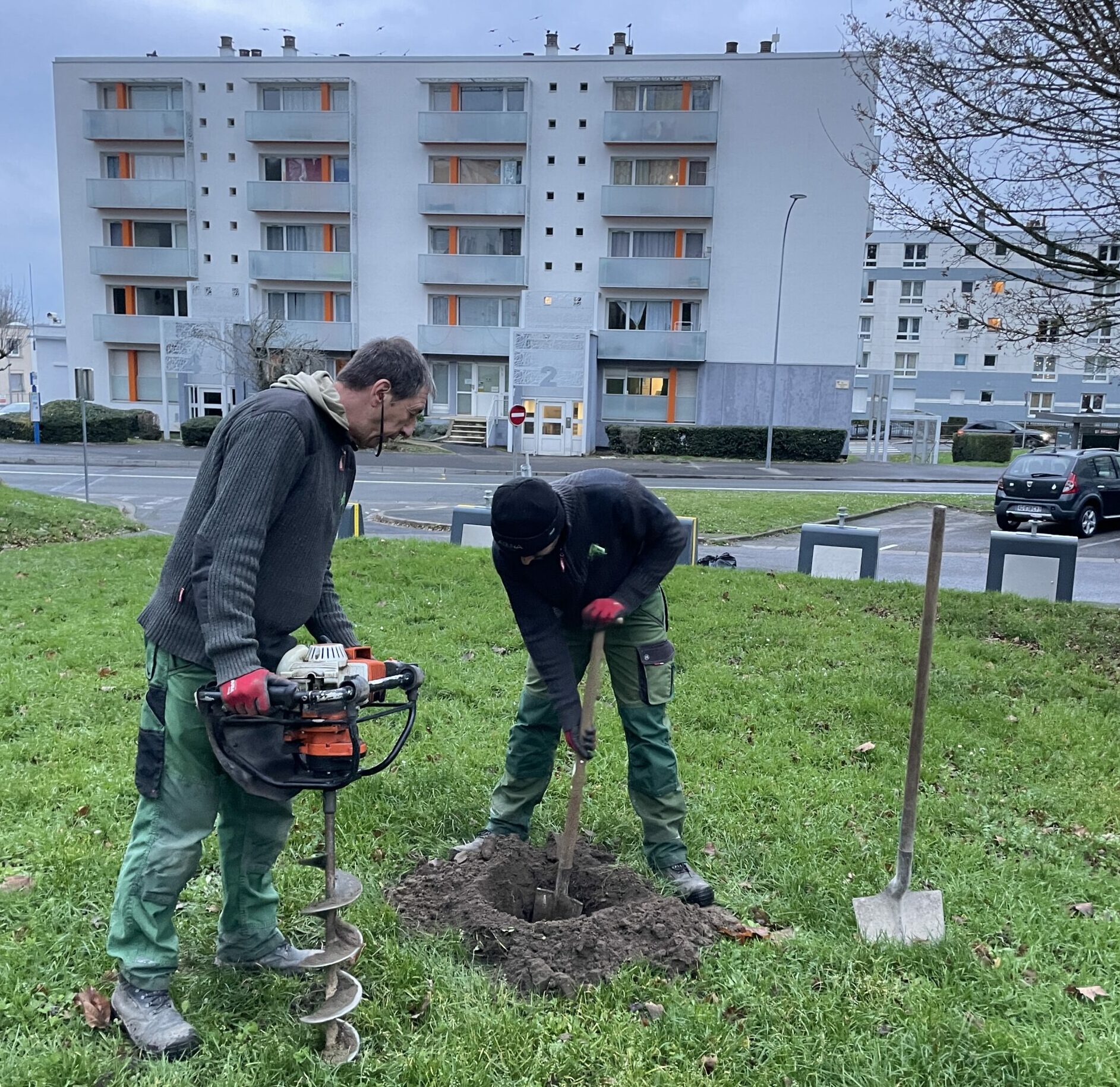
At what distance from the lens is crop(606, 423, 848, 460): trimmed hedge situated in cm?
3294

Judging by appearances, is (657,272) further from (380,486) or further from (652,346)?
(380,486)

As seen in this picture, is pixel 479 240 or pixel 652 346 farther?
pixel 479 240

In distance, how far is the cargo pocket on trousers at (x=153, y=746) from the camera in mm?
2564

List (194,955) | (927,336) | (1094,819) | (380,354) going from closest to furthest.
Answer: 1. (380,354)
2. (194,955)
3. (1094,819)
4. (927,336)

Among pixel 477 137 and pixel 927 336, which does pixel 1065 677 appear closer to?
pixel 477 137

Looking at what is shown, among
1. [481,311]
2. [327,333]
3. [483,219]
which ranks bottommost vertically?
[327,333]

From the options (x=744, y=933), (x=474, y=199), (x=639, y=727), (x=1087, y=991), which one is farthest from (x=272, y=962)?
(x=474, y=199)

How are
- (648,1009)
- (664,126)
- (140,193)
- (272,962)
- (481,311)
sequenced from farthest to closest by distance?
1. (481,311)
2. (140,193)
3. (664,126)
4. (272,962)
5. (648,1009)

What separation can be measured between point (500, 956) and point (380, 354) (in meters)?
2.03

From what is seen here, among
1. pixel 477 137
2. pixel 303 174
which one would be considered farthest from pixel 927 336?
pixel 303 174

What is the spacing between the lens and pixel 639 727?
359 cm

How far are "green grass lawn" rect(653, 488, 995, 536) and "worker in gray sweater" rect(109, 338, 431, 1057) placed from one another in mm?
11567

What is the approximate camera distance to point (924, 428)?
3378cm

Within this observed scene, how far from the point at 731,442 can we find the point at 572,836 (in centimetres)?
3098
